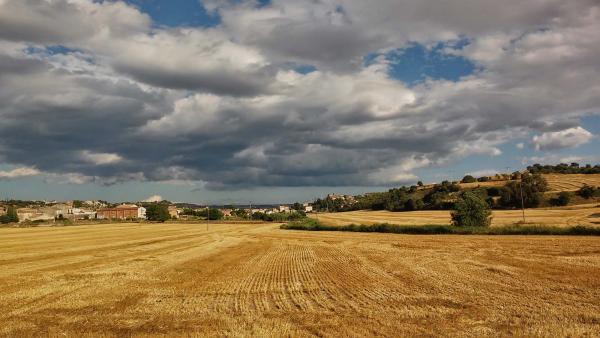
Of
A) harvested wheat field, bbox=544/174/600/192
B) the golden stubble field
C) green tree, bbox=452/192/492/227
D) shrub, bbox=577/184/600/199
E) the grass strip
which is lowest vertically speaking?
the grass strip

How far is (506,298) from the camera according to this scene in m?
17.2

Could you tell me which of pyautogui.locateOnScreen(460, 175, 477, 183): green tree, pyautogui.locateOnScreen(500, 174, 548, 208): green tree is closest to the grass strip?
pyautogui.locateOnScreen(500, 174, 548, 208): green tree

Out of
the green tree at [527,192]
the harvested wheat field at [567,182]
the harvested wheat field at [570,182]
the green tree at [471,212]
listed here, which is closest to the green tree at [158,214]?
the harvested wheat field at [567,182]

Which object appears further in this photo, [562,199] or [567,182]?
[567,182]

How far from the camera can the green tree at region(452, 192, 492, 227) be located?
65.8 m

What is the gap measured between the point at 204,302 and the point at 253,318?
12.2 ft

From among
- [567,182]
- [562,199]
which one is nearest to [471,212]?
[562,199]

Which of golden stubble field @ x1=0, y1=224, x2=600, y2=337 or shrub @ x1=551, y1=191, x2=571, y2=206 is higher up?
shrub @ x1=551, y1=191, x2=571, y2=206

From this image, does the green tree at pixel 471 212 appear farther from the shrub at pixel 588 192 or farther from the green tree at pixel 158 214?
the green tree at pixel 158 214

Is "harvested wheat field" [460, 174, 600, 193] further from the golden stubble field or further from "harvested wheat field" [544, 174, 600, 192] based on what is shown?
the golden stubble field

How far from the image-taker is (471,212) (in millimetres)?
66188

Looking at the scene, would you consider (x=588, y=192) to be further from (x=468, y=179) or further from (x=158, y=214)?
(x=158, y=214)

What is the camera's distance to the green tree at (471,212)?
6581cm

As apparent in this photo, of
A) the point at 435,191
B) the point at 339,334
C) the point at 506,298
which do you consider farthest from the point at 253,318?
the point at 435,191
